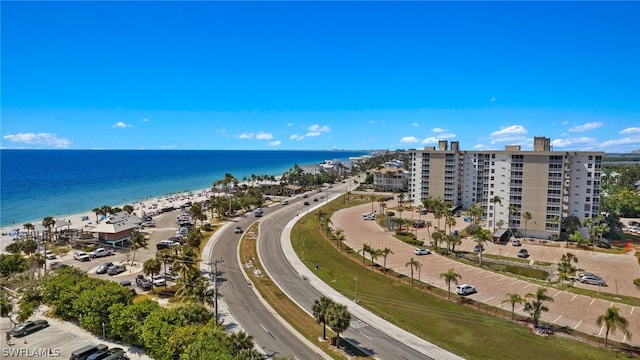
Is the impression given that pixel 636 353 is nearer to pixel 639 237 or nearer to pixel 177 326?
pixel 177 326

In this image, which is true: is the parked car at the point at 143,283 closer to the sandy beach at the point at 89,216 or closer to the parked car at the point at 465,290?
the sandy beach at the point at 89,216

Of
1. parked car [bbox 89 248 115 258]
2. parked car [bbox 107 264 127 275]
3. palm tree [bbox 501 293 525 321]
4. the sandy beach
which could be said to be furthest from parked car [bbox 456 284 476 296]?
the sandy beach

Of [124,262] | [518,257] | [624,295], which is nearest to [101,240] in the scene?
[124,262]

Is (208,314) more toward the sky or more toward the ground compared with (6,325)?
more toward the sky

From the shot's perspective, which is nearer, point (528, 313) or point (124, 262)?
point (528, 313)

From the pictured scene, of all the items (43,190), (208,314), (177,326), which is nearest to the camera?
(177,326)

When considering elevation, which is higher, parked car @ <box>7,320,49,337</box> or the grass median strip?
parked car @ <box>7,320,49,337</box>

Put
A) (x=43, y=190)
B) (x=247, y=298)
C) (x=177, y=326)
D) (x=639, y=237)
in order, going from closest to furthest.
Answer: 1. (x=177, y=326)
2. (x=247, y=298)
3. (x=639, y=237)
4. (x=43, y=190)

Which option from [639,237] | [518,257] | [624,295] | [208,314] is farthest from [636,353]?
[639,237]

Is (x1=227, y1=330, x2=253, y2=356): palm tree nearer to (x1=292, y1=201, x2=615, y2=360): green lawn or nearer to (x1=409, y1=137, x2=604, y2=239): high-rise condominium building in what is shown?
(x1=292, y1=201, x2=615, y2=360): green lawn
